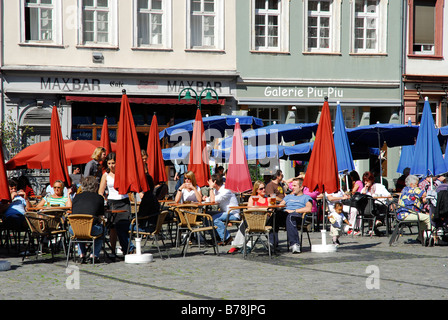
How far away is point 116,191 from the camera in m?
13.2

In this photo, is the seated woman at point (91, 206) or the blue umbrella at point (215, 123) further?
Result: the blue umbrella at point (215, 123)

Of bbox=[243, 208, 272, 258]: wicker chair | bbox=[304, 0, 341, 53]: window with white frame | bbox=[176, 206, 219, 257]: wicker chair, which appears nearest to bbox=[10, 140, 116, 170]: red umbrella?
bbox=[176, 206, 219, 257]: wicker chair

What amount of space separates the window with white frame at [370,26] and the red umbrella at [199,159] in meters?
13.8

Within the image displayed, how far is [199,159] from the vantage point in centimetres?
1672

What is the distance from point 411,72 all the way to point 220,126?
11.2 metres

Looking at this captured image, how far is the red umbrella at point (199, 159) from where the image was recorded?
54.6 feet

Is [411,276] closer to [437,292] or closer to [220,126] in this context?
[437,292]

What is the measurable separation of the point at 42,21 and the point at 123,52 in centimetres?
277

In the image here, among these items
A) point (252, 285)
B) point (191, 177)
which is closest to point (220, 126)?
point (191, 177)

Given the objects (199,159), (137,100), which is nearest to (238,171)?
(199,159)

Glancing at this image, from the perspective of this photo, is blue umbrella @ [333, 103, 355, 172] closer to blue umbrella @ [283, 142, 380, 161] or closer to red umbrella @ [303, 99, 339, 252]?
red umbrella @ [303, 99, 339, 252]

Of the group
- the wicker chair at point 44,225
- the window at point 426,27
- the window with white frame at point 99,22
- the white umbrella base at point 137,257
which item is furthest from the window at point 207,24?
the white umbrella base at point 137,257

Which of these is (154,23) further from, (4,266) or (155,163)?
(4,266)

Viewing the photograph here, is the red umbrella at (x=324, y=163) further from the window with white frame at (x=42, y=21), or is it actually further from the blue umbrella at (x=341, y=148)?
the window with white frame at (x=42, y=21)
